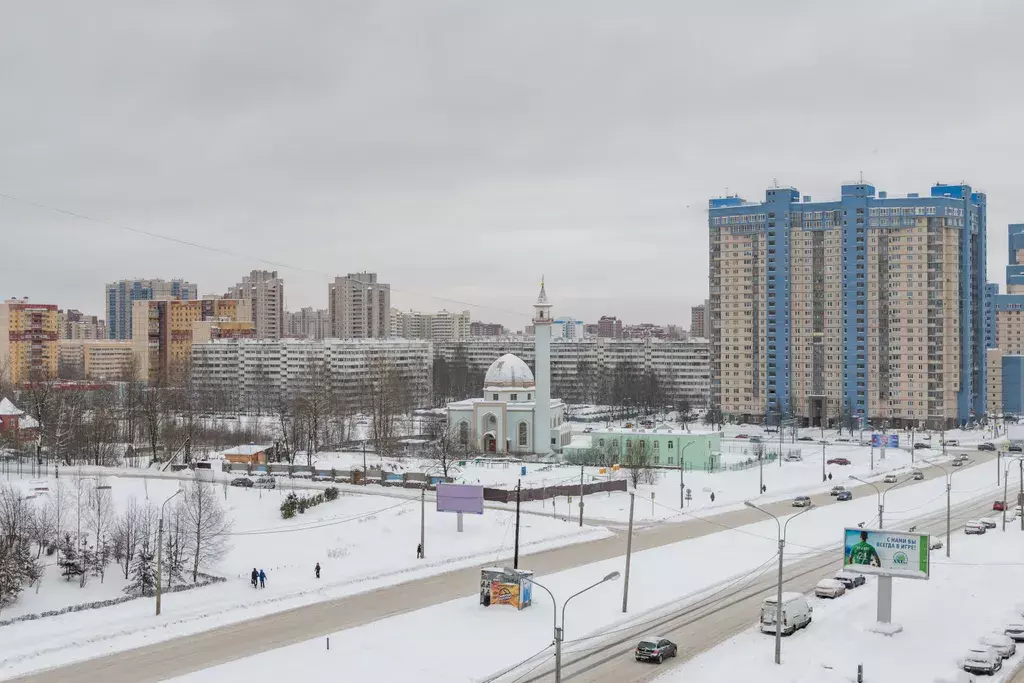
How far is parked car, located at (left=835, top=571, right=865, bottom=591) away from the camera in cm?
4206

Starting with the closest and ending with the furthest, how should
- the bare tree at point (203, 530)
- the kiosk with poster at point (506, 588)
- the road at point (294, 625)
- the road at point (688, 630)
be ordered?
1. the road at point (688, 630)
2. the road at point (294, 625)
3. the kiosk with poster at point (506, 588)
4. the bare tree at point (203, 530)

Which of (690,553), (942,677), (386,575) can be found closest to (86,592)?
(386,575)

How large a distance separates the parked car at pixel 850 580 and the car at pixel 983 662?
10375 millimetres

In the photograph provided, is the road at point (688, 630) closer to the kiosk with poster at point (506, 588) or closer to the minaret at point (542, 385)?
the kiosk with poster at point (506, 588)

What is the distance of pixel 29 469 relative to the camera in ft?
228

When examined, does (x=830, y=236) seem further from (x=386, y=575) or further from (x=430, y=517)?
(x=386, y=575)

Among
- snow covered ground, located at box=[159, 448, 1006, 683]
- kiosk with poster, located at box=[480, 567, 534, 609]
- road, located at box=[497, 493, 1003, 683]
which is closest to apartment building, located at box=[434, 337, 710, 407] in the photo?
snow covered ground, located at box=[159, 448, 1006, 683]

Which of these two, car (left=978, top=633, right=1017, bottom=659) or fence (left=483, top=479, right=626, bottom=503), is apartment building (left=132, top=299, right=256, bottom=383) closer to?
fence (left=483, top=479, right=626, bottom=503)

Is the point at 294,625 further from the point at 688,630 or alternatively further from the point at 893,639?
the point at 893,639

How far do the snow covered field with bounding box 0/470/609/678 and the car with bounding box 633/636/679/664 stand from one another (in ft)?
46.0

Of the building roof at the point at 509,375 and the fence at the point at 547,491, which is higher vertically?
the building roof at the point at 509,375

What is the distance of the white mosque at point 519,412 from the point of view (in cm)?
8962

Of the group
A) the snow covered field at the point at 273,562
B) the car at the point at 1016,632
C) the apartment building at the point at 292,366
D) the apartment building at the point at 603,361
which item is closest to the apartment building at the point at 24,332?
the apartment building at the point at 292,366

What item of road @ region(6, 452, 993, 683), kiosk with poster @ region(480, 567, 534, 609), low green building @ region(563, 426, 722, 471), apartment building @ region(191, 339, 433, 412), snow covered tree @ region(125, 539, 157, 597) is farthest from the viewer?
apartment building @ region(191, 339, 433, 412)
